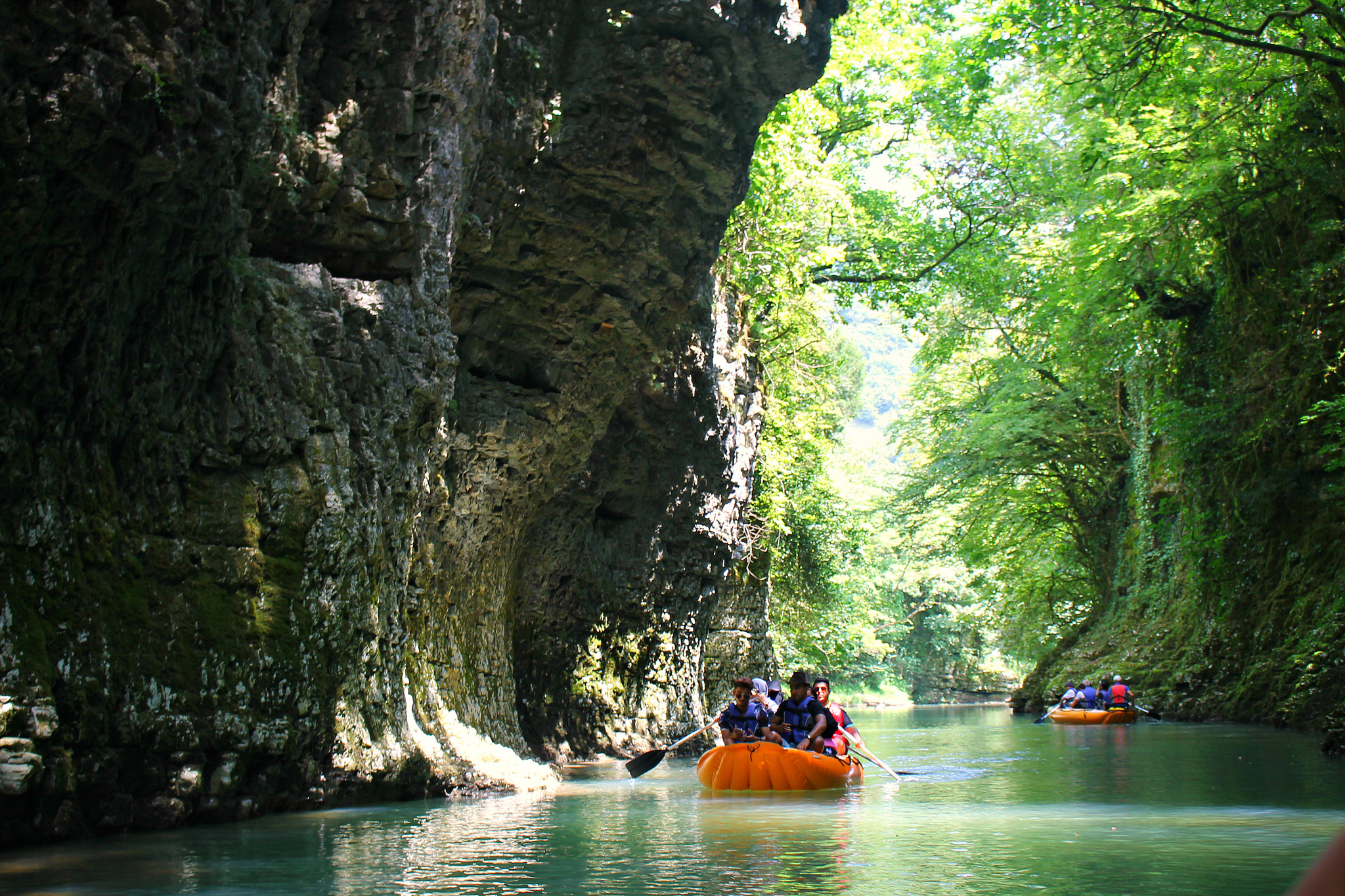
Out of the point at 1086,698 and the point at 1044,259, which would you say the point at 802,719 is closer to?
the point at 1086,698

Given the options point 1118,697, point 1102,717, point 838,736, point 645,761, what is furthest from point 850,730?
Result: point 1118,697

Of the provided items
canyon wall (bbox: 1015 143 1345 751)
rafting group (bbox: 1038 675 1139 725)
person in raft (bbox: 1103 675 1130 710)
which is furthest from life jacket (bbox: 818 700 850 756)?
person in raft (bbox: 1103 675 1130 710)

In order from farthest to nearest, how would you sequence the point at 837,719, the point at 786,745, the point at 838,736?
1. the point at 837,719
2. the point at 786,745
3. the point at 838,736

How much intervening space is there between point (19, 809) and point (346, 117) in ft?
18.9

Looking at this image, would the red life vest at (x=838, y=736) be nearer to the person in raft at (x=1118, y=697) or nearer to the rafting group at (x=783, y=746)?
the rafting group at (x=783, y=746)

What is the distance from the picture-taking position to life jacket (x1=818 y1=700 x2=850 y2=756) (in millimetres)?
12375

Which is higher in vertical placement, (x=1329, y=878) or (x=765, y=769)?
(x=1329, y=878)

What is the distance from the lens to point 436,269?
1088 cm

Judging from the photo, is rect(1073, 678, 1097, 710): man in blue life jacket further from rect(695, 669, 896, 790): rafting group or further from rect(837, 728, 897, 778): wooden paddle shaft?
rect(837, 728, 897, 778): wooden paddle shaft

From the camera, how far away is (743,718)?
42.4ft

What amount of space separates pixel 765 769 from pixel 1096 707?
15.4 meters

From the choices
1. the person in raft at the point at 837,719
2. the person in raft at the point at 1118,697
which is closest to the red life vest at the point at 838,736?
the person in raft at the point at 837,719

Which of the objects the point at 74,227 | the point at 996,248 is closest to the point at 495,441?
the point at 74,227

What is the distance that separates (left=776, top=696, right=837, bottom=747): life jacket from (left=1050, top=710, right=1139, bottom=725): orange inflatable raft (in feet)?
41.4
